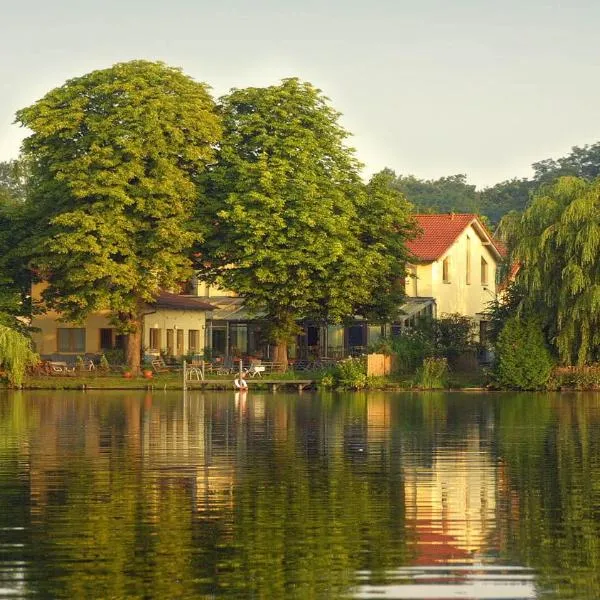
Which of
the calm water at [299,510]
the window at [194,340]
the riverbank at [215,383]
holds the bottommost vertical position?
the calm water at [299,510]

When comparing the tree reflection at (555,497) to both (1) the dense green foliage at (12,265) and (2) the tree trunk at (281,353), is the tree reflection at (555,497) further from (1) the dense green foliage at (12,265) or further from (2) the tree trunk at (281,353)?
(1) the dense green foliage at (12,265)

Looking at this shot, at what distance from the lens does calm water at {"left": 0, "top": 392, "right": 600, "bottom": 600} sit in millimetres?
17750

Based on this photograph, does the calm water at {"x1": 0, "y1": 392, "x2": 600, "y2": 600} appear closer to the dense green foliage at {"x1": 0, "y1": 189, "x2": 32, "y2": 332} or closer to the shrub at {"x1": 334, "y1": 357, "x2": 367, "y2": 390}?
the shrub at {"x1": 334, "y1": 357, "x2": 367, "y2": 390}

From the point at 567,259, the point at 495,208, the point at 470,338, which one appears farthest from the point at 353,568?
the point at 495,208

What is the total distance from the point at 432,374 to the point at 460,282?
21319 millimetres

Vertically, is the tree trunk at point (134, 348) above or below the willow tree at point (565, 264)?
below

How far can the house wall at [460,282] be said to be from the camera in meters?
90.6

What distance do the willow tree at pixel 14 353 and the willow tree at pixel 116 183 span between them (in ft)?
11.4

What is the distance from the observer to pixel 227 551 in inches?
779

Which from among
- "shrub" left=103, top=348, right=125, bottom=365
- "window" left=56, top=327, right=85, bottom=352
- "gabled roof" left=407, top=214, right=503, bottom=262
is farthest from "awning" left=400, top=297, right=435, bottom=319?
"window" left=56, top=327, right=85, bottom=352

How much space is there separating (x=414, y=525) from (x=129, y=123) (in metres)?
53.7

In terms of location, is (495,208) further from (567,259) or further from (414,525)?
(414,525)

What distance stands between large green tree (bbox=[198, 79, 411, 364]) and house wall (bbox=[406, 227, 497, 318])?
1076 centimetres

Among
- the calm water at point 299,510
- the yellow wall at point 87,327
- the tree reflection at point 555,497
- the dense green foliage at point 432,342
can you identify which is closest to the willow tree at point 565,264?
the dense green foliage at point 432,342
